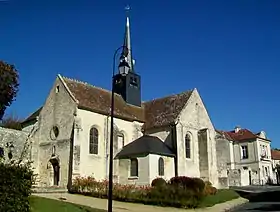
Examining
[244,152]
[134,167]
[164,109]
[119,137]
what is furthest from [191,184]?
[244,152]

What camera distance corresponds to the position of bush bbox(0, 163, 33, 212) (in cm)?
1210

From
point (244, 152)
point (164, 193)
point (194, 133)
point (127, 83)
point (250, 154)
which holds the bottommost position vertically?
point (164, 193)

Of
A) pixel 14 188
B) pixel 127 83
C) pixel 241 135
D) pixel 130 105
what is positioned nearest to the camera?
pixel 14 188

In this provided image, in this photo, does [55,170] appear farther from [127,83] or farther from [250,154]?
[250,154]

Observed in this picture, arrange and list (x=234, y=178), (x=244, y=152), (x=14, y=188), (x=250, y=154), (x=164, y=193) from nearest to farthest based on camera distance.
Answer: (x=14, y=188), (x=164, y=193), (x=234, y=178), (x=250, y=154), (x=244, y=152)

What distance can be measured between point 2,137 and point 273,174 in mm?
44987

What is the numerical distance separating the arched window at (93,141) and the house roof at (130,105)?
197 cm

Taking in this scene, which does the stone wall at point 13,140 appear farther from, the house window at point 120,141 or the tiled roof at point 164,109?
the tiled roof at point 164,109

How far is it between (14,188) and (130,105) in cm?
2678

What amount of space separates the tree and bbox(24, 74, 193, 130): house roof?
4955 mm

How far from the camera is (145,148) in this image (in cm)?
3088

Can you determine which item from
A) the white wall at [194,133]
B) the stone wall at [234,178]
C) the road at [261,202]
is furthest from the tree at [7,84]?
the stone wall at [234,178]

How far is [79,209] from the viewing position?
16.7 metres

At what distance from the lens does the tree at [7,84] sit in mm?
29906
